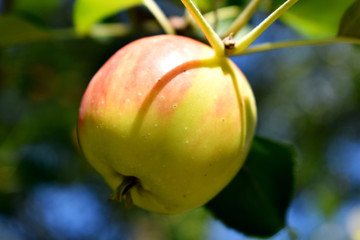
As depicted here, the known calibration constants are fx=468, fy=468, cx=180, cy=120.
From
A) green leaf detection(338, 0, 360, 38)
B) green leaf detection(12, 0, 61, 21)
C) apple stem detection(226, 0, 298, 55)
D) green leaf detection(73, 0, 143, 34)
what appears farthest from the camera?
green leaf detection(12, 0, 61, 21)

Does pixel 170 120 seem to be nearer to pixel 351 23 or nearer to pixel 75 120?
pixel 351 23

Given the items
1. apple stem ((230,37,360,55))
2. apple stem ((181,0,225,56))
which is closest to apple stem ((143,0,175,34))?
apple stem ((230,37,360,55))

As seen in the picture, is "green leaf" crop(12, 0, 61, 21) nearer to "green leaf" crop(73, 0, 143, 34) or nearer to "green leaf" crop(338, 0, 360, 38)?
"green leaf" crop(73, 0, 143, 34)

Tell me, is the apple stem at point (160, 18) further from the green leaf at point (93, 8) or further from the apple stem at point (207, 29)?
the apple stem at point (207, 29)

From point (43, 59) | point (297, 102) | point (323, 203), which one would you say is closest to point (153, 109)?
point (43, 59)

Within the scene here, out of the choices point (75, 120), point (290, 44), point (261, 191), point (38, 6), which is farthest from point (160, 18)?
point (75, 120)

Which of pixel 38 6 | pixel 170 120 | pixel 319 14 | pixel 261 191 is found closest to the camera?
pixel 170 120

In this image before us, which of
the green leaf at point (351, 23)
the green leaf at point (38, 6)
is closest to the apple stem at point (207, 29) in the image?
the green leaf at point (351, 23)
